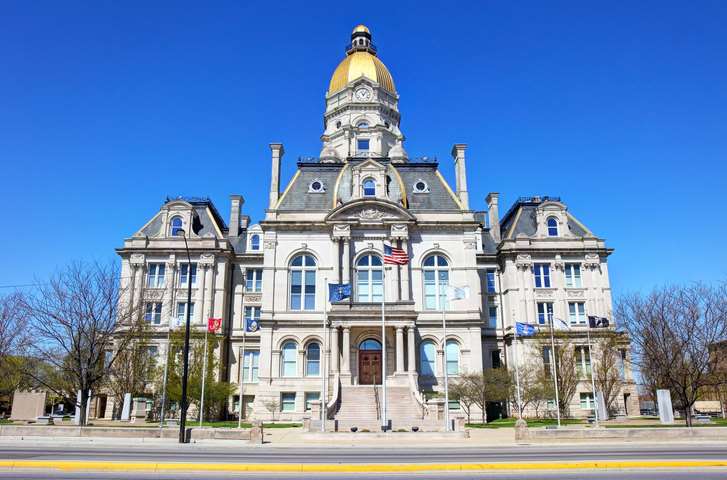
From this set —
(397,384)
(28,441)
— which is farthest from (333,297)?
(28,441)

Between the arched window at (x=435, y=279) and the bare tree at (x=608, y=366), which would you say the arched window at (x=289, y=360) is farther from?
the bare tree at (x=608, y=366)

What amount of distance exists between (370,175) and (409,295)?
1066 centimetres

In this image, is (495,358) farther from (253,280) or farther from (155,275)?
(155,275)

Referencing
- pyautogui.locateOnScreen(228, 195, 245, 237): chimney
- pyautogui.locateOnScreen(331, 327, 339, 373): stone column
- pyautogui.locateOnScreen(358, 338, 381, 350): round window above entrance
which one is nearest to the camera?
pyautogui.locateOnScreen(331, 327, 339, 373): stone column

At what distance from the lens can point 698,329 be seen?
115ft

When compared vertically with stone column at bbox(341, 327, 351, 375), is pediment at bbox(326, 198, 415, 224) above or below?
above

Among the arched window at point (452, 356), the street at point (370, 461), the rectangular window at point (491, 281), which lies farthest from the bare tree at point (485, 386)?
the street at point (370, 461)

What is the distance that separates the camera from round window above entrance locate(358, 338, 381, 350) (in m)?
43.2

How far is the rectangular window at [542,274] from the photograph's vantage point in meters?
51.3

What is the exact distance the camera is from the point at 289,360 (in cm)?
4366

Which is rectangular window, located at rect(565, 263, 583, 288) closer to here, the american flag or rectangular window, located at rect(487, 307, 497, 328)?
rectangular window, located at rect(487, 307, 497, 328)

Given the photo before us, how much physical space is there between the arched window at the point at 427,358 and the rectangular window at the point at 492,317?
10201mm

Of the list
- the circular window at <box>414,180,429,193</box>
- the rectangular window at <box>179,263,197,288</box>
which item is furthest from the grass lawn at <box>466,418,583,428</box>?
the rectangular window at <box>179,263,197,288</box>

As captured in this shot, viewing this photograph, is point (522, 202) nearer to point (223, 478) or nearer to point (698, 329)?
point (698, 329)
